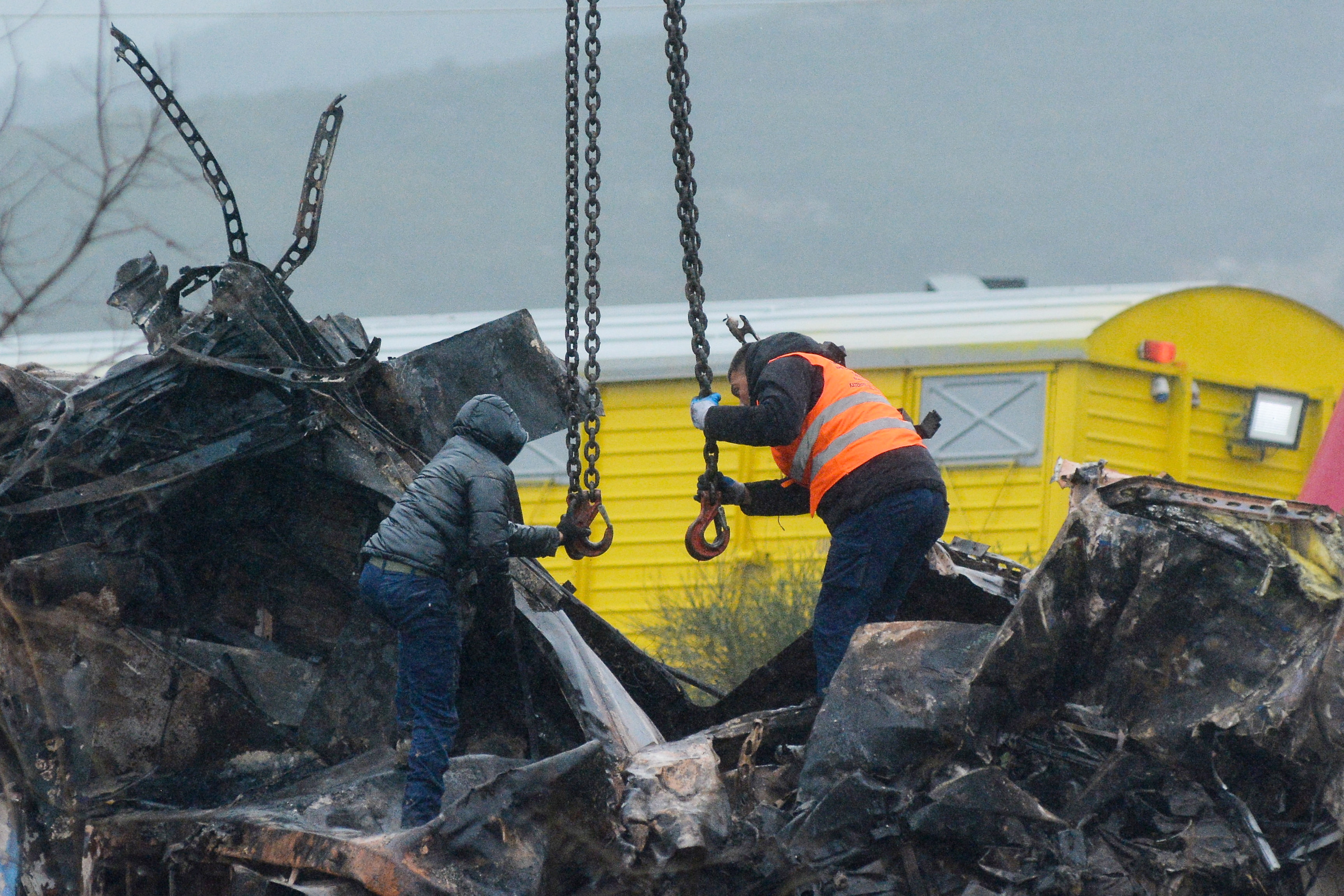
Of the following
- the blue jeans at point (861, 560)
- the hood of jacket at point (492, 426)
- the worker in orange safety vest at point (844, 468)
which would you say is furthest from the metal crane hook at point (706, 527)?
the hood of jacket at point (492, 426)

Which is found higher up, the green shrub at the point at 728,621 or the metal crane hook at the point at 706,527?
the metal crane hook at the point at 706,527

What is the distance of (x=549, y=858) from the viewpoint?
154 inches

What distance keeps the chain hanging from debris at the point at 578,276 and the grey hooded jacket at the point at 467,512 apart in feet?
1.37

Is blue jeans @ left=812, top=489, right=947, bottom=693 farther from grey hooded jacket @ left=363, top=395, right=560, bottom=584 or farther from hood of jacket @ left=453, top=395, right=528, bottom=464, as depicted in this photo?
hood of jacket @ left=453, top=395, right=528, bottom=464

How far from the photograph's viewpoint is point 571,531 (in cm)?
514

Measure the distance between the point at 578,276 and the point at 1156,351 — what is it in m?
7.02

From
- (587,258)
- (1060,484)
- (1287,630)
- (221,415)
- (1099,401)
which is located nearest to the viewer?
(1287,630)

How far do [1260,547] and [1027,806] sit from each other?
1022 mm

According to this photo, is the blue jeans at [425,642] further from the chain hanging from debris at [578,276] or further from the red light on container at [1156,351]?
the red light on container at [1156,351]

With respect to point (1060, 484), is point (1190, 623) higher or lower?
lower

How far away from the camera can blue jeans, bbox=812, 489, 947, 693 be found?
4777mm

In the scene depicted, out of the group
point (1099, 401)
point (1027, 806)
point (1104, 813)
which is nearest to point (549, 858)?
point (1027, 806)

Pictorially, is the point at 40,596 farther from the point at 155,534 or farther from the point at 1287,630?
the point at 1287,630

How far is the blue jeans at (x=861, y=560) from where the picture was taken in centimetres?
478
